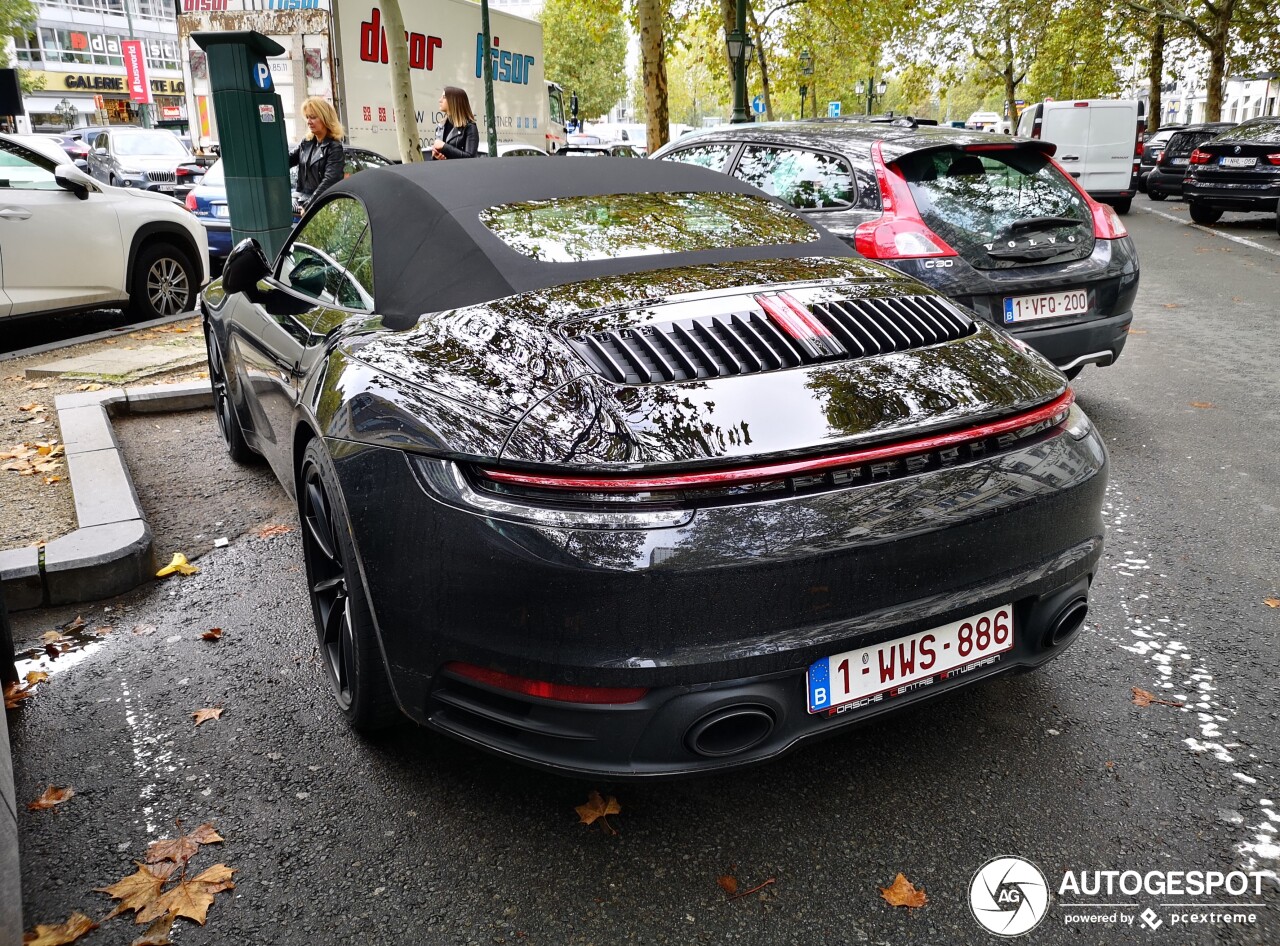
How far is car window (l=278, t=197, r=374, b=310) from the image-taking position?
333 cm

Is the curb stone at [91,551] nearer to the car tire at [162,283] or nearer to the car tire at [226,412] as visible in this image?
the car tire at [226,412]

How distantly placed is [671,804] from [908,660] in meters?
0.73

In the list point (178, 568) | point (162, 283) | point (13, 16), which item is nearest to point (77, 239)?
point (162, 283)

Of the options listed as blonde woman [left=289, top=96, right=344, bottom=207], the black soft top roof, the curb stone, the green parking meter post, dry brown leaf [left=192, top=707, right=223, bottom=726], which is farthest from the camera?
blonde woman [left=289, top=96, right=344, bottom=207]

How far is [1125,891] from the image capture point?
228 centimetres

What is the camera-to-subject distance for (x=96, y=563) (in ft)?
12.8

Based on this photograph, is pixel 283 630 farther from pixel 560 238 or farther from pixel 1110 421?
pixel 1110 421

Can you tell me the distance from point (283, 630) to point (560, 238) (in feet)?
5.69

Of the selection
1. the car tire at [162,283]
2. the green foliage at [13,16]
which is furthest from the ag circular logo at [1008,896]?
the green foliage at [13,16]

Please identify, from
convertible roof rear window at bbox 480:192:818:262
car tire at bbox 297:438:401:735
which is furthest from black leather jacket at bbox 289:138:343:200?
car tire at bbox 297:438:401:735

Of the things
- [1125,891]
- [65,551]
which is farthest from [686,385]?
[65,551]

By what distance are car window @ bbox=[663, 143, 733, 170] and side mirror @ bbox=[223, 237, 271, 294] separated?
10.5 feet

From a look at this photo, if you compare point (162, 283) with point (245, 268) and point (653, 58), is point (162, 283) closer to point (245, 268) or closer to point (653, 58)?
point (245, 268)

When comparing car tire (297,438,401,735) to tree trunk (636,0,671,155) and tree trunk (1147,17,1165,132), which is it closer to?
tree trunk (636,0,671,155)
